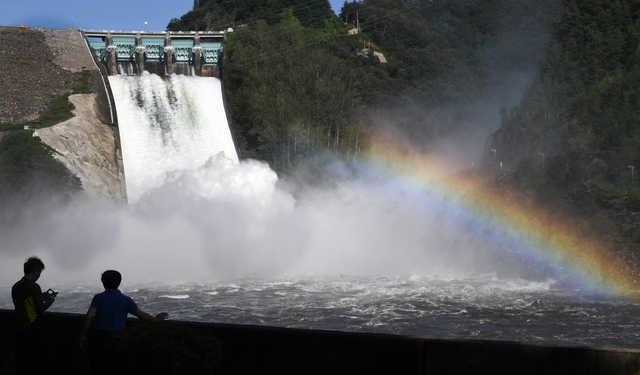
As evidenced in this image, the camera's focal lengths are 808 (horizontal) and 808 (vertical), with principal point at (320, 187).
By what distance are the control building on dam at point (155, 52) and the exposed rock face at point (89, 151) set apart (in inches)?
358

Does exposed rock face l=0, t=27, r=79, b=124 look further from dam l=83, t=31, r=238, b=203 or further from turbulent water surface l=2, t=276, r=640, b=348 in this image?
turbulent water surface l=2, t=276, r=640, b=348

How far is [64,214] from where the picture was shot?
40.5 m

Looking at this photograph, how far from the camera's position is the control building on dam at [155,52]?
58531mm

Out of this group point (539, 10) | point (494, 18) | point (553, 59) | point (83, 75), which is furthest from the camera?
point (494, 18)

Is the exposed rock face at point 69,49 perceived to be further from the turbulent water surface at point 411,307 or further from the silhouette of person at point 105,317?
the silhouette of person at point 105,317

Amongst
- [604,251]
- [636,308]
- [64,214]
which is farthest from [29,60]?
[636,308]

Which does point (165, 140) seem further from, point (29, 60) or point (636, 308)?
point (636, 308)

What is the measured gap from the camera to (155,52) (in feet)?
195

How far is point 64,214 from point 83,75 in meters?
18.1

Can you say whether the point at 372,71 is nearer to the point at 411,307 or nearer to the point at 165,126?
the point at 165,126

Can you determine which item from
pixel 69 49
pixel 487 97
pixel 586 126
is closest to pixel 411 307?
pixel 586 126

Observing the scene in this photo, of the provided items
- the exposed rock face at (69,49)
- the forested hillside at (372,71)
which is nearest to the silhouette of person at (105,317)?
the forested hillside at (372,71)

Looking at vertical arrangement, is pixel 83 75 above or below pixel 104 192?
A: above

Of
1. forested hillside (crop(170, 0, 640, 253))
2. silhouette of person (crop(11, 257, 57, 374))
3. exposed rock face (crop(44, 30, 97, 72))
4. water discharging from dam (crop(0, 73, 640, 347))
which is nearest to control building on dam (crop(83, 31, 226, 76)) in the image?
exposed rock face (crop(44, 30, 97, 72))
